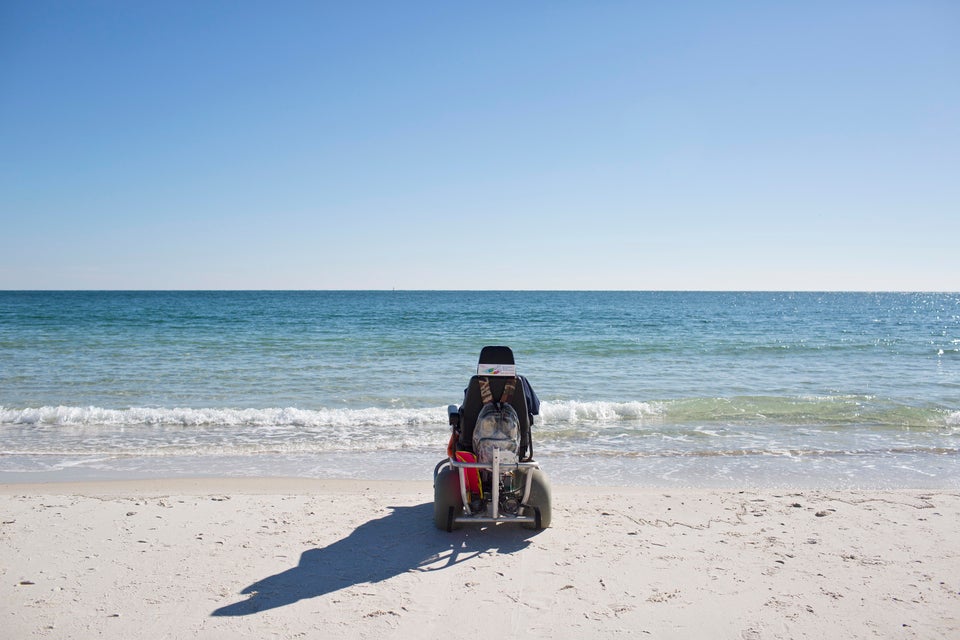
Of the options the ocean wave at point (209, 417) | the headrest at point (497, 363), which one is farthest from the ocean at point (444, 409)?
the headrest at point (497, 363)

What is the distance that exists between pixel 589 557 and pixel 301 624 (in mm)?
2211

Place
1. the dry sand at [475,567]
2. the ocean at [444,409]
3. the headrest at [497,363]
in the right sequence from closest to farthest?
the dry sand at [475,567]
the headrest at [497,363]
the ocean at [444,409]

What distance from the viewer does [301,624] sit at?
363 cm

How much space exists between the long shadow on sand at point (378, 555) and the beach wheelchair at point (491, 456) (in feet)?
0.60

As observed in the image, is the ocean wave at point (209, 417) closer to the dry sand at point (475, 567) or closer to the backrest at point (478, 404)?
the dry sand at point (475, 567)

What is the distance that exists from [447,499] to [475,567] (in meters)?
0.74

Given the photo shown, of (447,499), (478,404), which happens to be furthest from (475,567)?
(478,404)

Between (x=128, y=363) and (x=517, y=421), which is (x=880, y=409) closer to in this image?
(x=517, y=421)

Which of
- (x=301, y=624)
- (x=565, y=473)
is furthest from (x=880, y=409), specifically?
(x=301, y=624)

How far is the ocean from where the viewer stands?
7.88 m

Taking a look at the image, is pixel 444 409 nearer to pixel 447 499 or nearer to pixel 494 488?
pixel 447 499

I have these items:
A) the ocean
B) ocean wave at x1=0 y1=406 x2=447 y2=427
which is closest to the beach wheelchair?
the ocean

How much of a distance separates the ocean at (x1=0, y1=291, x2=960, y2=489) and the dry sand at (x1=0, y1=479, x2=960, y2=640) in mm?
1473

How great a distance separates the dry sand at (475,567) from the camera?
12.0 ft
